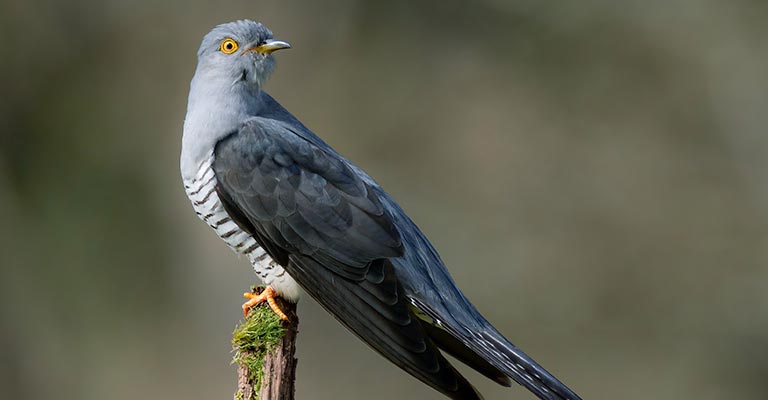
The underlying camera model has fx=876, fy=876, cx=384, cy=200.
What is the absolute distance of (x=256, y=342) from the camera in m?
2.76

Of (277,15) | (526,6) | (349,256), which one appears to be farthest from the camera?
(526,6)

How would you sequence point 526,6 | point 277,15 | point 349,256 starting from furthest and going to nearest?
point 526,6 < point 277,15 < point 349,256

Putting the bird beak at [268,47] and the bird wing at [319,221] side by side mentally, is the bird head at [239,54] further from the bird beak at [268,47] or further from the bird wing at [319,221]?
the bird wing at [319,221]

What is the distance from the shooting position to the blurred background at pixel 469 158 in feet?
21.4

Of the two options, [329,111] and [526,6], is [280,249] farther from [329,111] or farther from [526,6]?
[526,6]

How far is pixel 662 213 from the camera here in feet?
21.7

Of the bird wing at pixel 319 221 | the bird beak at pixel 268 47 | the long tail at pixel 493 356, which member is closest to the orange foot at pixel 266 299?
the bird wing at pixel 319 221

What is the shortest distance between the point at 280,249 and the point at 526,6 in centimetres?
447

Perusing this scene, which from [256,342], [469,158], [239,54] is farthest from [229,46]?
[469,158]

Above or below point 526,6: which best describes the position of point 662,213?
below

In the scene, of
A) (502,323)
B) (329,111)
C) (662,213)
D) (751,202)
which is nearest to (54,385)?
(329,111)

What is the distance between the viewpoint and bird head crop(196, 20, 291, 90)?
3.19m

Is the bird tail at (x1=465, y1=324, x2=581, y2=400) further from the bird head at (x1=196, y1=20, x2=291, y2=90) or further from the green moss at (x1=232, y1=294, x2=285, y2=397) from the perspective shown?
the bird head at (x1=196, y1=20, x2=291, y2=90)

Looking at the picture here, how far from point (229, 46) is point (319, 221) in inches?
30.5
